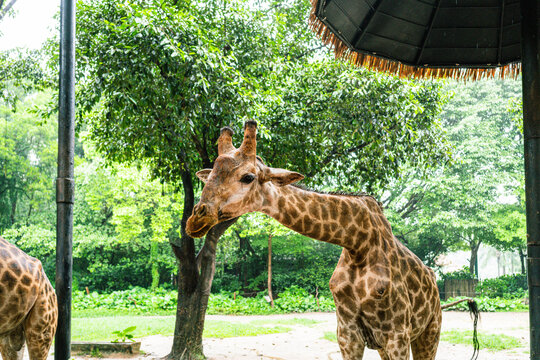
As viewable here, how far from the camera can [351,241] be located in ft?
10.4

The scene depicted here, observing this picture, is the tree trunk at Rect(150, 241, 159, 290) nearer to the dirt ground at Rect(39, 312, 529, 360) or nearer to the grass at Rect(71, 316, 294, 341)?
the grass at Rect(71, 316, 294, 341)

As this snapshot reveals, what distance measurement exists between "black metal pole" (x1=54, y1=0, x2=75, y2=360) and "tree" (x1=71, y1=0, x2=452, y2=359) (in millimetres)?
2543

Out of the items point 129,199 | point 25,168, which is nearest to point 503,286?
point 129,199

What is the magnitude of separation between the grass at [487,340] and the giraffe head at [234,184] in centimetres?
1009

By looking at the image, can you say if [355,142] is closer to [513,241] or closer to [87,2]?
[87,2]

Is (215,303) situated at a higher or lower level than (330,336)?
lower

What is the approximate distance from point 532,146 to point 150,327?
41.7ft

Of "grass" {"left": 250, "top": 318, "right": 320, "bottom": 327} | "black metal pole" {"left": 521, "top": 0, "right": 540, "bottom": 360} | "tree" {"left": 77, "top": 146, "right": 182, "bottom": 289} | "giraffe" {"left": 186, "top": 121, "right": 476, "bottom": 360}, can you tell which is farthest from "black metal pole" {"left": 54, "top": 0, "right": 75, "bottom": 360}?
"tree" {"left": 77, "top": 146, "right": 182, "bottom": 289}

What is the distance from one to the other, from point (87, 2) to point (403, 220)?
17238 mm

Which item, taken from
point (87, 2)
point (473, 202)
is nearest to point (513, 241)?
point (473, 202)

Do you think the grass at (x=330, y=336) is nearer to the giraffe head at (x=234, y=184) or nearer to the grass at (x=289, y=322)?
the grass at (x=289, y=322)

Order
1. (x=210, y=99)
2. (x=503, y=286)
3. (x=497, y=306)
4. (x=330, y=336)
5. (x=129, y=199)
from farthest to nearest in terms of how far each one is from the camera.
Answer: (x=503, y=286), (x=129, y=199), (x=497, y=306), (x=330, y=336), (x=210, y=99)

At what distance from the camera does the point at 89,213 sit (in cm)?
2197

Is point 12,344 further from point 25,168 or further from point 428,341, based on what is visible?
point 25,168
